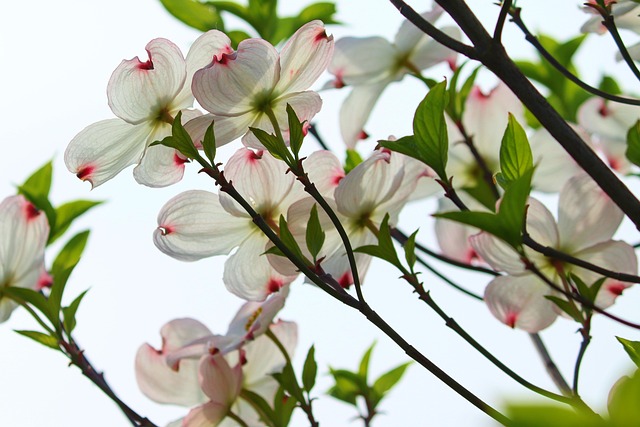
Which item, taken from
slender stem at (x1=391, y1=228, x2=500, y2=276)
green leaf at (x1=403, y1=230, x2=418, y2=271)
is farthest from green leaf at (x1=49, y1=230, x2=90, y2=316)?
green leaf at (x1=403, y1=230, x2=418, y2=271)

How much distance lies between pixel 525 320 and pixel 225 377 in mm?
285

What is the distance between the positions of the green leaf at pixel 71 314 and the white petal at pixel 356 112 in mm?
360

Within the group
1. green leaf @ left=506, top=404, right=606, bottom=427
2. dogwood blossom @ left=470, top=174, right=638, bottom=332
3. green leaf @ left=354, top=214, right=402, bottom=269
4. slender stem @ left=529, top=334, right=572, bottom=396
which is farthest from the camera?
slender stem @ left=529, top=334, right=572, bottom=396

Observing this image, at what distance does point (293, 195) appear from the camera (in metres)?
0.67

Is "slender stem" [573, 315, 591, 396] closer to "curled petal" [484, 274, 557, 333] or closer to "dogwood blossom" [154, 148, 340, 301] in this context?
"curled petal" [484, 274, 557, 333]

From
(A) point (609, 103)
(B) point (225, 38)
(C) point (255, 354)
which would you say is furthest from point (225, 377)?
(A) point (609, 103)

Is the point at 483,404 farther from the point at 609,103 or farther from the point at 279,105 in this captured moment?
the point at 609,103

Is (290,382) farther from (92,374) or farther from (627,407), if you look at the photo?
(627,407)

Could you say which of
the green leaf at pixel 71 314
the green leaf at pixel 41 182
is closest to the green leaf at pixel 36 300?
the green leaf at pixel 71 314

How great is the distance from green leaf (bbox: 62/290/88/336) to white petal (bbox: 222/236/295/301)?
158 mm

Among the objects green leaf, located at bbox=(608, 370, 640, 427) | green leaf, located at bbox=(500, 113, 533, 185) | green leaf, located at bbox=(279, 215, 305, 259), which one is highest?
green leaf, located at bbox=(500, 113, 533, 185)

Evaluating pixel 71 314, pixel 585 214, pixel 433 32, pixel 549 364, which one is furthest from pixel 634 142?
pixel 71 314

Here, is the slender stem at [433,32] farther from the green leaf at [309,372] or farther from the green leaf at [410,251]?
the green leaf at [309,372]

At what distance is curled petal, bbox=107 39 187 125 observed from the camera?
0.56m
